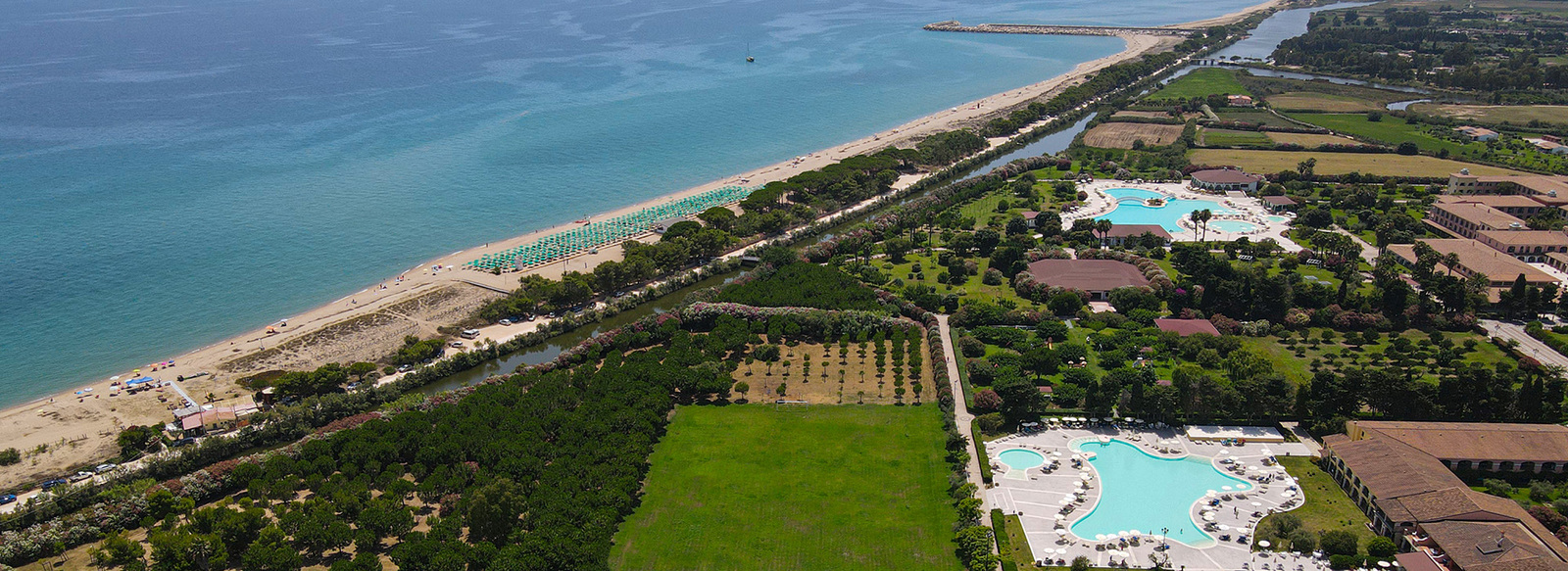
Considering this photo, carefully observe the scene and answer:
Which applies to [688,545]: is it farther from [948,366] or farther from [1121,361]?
[1121,361]

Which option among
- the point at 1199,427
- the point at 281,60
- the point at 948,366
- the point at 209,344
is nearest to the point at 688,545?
the point at 948,366

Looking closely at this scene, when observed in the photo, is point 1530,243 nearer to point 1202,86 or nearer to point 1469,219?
point 1469,219

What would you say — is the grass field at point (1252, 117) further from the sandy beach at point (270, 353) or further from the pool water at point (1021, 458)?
the pool water at point (1021, 458)

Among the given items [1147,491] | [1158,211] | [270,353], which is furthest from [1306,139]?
[270,353]

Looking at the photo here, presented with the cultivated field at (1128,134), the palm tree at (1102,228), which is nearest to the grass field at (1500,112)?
the cultivated field at (1128,134)

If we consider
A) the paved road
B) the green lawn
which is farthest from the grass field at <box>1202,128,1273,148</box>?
the green lawn
